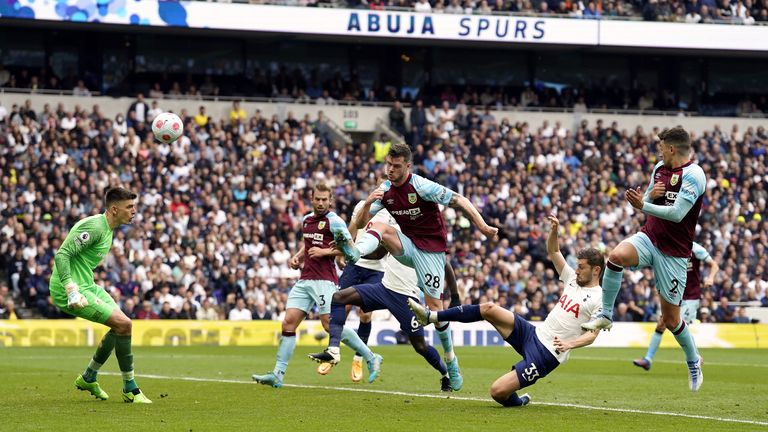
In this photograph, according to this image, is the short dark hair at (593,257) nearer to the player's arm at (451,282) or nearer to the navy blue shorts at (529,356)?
the navy blue shorts at (529,356)

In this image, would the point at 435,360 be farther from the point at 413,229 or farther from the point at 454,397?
the point at 413,229

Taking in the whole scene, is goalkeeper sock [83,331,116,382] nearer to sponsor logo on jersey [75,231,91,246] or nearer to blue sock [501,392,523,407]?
sponsor logo on jersey [75,231,91,246]

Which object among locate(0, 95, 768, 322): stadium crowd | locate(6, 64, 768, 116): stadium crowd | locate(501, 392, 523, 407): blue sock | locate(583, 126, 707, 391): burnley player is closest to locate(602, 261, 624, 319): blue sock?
locate(583, 126, 707, 391): burnley player

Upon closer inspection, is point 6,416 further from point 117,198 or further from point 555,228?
point 555,228

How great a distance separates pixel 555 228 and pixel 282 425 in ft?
14.0

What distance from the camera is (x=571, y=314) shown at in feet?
42.5

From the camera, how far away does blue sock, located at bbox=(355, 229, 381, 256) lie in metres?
14.4

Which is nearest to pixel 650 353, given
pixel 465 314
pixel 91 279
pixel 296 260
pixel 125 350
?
pixel 296 260

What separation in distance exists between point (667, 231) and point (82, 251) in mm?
6457

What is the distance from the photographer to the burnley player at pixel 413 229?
14.1 meters

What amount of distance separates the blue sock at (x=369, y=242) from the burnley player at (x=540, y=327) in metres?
1.87

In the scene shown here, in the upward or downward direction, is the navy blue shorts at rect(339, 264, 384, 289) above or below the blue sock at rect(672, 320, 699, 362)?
above

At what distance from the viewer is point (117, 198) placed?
1299 centimetres

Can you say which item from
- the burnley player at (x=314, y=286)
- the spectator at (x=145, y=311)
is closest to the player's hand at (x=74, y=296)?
the burnley player at (x=314, y=286)
